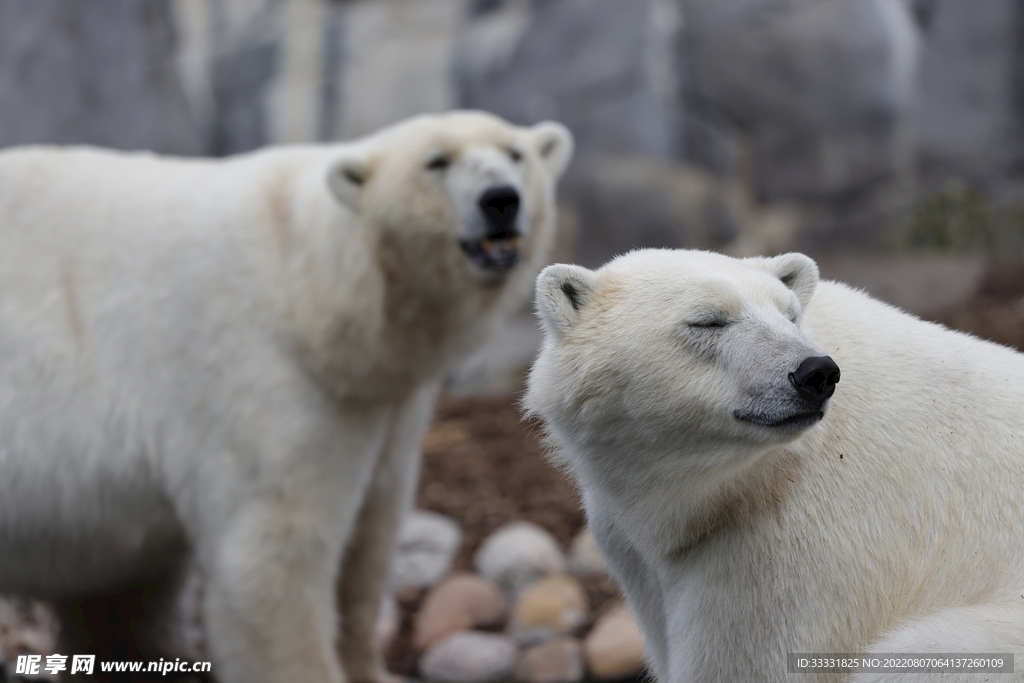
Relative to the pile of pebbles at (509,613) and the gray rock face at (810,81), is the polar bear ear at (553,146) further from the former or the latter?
the gray rock face at (810,81)

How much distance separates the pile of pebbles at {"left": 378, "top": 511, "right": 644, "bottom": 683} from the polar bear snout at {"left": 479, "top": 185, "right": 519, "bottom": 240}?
165 cm

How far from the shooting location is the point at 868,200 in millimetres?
8812

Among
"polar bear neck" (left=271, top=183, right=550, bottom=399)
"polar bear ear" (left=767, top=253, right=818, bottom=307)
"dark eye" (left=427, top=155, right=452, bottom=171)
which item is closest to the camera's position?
"polar bear ear" (left=767, top=253, right=818, bottom=307)

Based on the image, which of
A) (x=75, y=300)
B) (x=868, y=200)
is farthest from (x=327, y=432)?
(x=868, y=200)

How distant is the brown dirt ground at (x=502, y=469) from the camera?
5.30 meters

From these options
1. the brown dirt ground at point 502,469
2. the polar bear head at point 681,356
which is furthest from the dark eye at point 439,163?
the polar bear head at point 681,356

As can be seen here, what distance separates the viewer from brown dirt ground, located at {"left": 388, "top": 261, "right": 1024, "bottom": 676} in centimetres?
530

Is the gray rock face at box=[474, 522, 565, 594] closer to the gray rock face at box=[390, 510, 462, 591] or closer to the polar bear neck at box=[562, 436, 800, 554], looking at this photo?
the gray rock face at box=[390, 510, 462, 591]

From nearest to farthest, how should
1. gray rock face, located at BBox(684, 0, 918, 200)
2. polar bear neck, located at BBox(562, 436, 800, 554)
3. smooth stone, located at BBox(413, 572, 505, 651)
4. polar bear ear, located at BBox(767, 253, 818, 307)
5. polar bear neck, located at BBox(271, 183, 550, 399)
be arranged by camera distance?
1. polar bear neck, located at BBox(562, 436, 800, 554)
2. polar bear ear, located at BBox(767, 253, 818, 307)
3. polar bear neck, located at BBox(271, 183, 550, 399)
4. smooth stone, located at BBox(413, 572, 505, 651)
5. gray rock face, located at BBox(684, 0, 918, 200)

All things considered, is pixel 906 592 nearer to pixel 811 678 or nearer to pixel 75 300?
pixel 811 678

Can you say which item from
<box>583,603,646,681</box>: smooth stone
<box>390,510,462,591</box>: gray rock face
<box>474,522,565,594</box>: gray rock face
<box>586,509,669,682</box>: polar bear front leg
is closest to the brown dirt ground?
<box>390,510,462,591</box>: gray rock face

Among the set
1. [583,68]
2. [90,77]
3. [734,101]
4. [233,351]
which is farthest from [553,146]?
[734,101]

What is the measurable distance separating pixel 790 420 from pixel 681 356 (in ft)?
0.88

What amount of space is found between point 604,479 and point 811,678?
1.95ft
